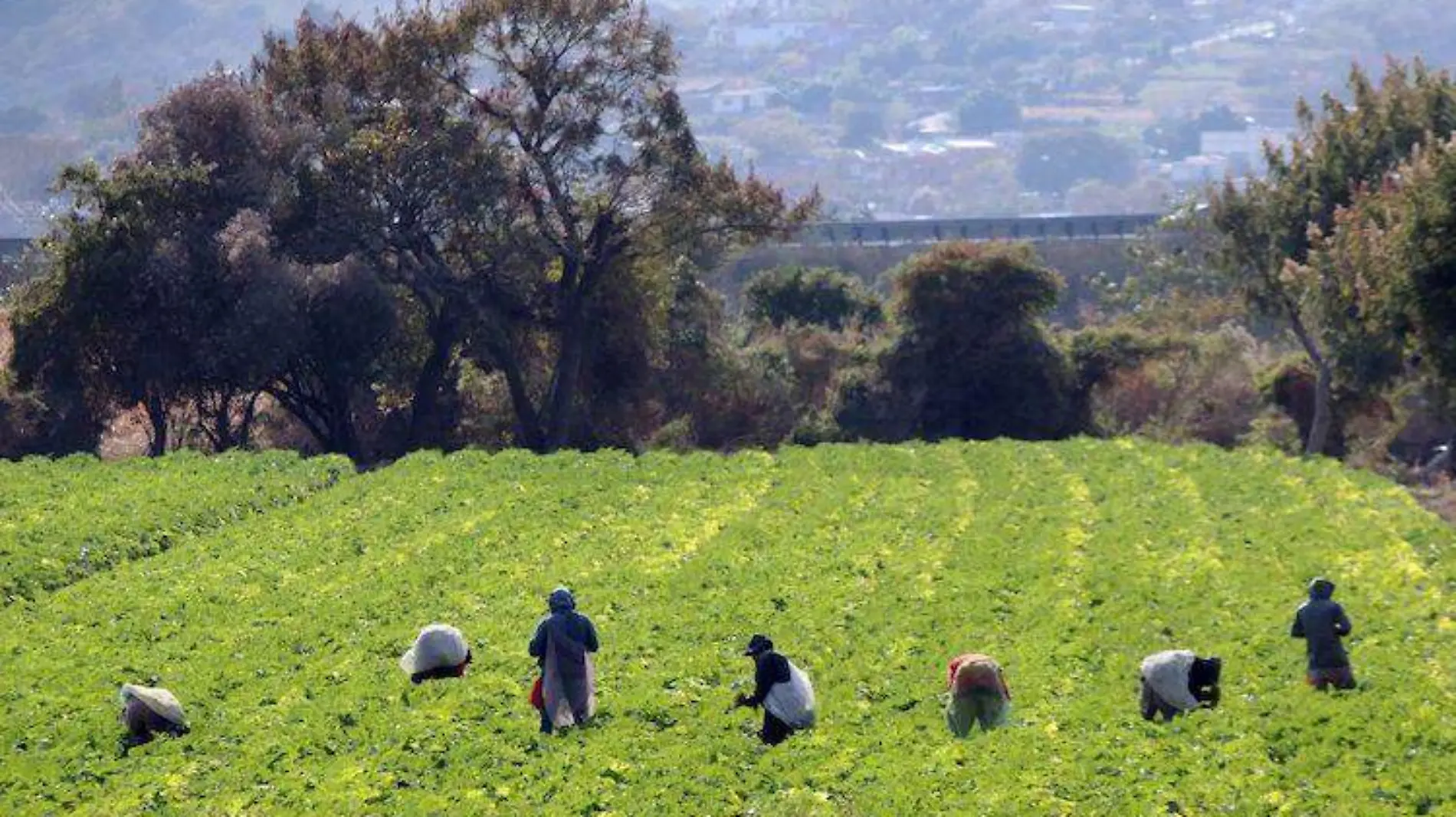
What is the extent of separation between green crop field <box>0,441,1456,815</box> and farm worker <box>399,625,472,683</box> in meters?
0.45

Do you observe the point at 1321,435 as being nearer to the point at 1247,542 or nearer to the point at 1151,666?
the point at 1247,542

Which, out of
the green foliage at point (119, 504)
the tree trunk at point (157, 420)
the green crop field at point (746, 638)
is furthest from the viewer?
the tree trunk at point (157, 420)

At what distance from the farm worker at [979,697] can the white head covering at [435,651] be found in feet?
17.6

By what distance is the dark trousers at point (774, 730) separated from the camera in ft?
64.8

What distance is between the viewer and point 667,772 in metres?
18.5

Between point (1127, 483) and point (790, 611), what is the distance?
13.9 metres

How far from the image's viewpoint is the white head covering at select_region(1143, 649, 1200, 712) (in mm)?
19625

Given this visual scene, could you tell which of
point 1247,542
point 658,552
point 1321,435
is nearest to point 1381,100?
point 1321,435

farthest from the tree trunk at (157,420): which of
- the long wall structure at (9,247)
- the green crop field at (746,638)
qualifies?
the long wall structure at (9,247)

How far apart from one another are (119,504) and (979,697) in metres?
20.1

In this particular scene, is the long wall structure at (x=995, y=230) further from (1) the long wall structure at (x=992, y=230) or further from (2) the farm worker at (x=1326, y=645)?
(2) the farm worker at (x=1326, y=645)

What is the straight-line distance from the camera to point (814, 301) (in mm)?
73250

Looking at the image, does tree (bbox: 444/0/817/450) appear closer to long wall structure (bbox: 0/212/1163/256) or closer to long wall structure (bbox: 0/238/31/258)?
long wall structure (bbox: 0/238/31/258)

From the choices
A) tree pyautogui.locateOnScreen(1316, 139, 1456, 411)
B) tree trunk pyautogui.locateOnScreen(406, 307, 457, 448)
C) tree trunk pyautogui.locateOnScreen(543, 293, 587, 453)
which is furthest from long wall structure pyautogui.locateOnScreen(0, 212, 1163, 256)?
tree pyautogui.locateOnScreen(1316, 139, 1456, 411)
